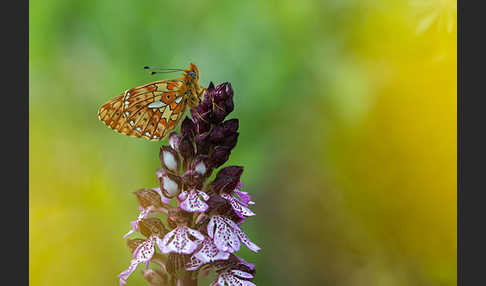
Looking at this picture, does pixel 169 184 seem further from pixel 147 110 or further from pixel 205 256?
pixel 147 110

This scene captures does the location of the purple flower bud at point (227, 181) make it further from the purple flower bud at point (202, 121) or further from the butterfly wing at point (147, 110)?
the butterfly wing at point (147, 110)

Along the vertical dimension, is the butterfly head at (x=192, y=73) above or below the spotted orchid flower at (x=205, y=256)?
above

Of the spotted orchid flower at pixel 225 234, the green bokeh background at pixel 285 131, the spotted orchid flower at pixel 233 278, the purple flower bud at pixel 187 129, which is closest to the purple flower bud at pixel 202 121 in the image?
the purple flower bud at pixel 187 129

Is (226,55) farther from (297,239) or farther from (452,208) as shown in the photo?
(452,208)

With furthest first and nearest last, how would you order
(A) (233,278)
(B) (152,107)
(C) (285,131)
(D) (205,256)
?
(C) (285,131)
(B) (152,107)
(A) (233,278)
(D) (205,256)

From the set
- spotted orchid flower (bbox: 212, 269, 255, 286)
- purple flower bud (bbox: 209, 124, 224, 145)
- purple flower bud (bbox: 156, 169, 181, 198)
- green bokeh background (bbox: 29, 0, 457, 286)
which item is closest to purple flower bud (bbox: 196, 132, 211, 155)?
purple flower bud (bbox: 209, 124, 224, 145)

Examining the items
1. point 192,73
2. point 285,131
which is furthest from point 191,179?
point 285,131

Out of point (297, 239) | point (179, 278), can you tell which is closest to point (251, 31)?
point (297, 239)
